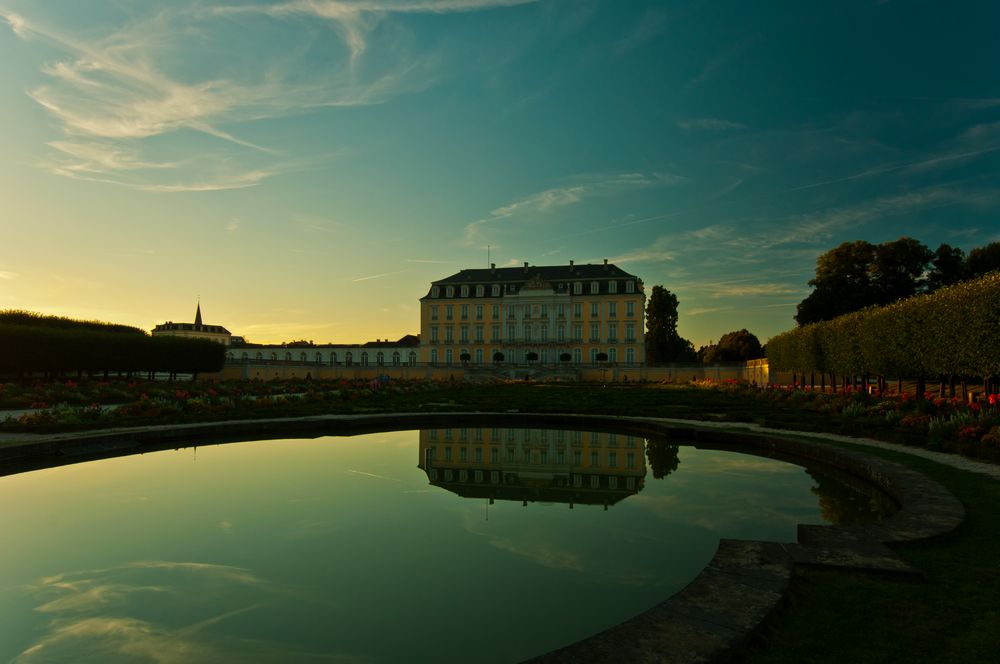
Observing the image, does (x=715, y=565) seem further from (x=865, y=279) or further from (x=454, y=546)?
(x=865, y=279)

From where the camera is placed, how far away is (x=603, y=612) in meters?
3.25

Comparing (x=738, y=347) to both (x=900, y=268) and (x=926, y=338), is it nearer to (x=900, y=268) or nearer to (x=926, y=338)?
(x=900, y=268)

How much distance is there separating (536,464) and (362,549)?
399 cm

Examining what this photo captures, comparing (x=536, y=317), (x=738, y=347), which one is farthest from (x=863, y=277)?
(x=738, y=347)

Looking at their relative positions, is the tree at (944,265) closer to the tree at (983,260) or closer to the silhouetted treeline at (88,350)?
the tree at (983,260)

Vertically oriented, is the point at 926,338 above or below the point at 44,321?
below

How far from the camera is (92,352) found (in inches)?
1141

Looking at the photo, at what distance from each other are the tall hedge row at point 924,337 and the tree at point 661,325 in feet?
99.7

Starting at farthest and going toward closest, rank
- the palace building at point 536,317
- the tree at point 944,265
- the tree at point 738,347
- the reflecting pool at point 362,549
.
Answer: the tree at point 738,347 < the palace building at point 536,317 < the tree at point 944,265 < the reflecting pool at point 362,549

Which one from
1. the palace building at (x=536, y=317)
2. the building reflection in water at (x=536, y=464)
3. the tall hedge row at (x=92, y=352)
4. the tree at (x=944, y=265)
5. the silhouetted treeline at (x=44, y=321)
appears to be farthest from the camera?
the palace building at (x=536, y=317)

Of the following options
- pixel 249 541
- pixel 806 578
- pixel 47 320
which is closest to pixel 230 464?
pixel 249 541

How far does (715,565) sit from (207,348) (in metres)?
39.5

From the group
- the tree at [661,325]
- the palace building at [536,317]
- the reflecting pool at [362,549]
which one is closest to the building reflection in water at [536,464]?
the reflecting pool at [362,549]

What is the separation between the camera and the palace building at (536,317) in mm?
55062
